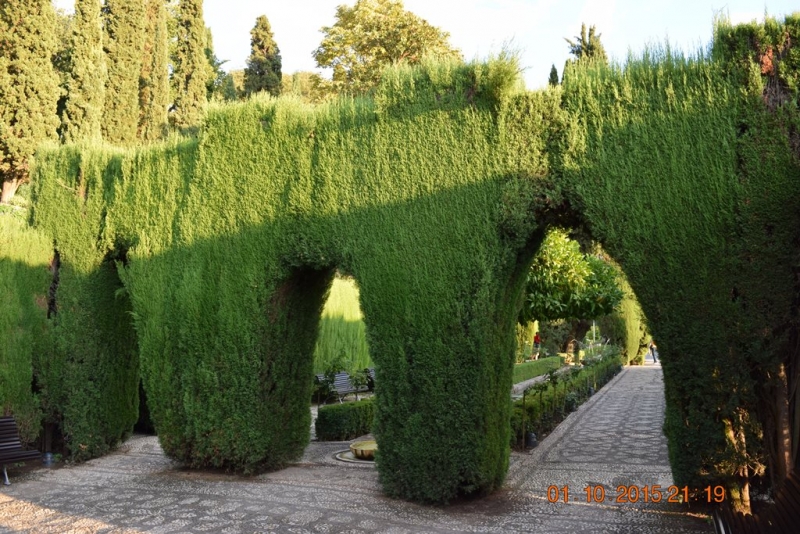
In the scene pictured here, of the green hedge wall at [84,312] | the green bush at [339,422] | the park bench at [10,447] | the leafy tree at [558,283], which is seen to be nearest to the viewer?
the park bench at [10,447]

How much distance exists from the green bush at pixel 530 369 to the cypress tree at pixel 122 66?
14513 millimetres

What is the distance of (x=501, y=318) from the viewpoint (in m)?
6.50

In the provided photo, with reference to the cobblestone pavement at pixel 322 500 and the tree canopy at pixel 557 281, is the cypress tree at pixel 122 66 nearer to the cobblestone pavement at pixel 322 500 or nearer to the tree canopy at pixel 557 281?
the cobblestone pavement at pixel 322 500

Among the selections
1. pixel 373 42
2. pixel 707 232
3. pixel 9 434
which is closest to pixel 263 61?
pixel 373 42

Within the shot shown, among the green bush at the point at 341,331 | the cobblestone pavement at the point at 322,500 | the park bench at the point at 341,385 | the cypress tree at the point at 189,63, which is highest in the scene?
the cypress tree at the point at 189,63

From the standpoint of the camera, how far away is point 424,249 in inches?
259

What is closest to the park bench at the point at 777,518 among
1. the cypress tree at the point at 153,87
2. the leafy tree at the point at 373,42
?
the cypress tree at the point at 153,87

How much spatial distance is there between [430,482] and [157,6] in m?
23.7

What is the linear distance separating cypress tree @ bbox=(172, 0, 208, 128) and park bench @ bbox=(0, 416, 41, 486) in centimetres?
1724

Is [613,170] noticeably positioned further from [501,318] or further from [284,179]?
[284,179]

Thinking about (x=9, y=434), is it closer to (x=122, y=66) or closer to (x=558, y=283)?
(x=558, y=283)

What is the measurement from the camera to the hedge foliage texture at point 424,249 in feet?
17.4

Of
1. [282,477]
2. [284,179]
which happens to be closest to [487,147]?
[284,179]

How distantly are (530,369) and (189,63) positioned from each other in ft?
56.5
